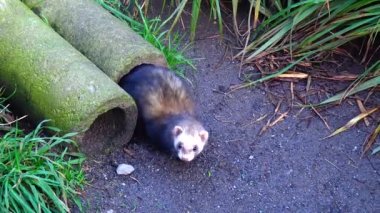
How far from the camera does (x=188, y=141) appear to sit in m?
4.06

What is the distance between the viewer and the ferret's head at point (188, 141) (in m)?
4.04

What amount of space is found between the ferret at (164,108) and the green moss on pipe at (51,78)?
197 millimetres

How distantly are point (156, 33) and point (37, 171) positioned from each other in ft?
5.16

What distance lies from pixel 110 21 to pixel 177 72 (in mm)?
540

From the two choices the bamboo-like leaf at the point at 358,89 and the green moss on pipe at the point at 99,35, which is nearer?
the green moss on pipe at the point at 99,35

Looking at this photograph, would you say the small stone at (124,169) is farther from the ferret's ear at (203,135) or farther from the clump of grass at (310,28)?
the clump of grass at (310,28)

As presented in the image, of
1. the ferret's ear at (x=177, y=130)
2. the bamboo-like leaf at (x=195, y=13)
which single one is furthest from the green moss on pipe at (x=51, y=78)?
the bamboo-like leaf at (x=195, y=13)

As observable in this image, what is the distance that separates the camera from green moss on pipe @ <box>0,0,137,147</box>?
374 cm

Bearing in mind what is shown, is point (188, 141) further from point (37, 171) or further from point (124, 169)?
point (37, 171)

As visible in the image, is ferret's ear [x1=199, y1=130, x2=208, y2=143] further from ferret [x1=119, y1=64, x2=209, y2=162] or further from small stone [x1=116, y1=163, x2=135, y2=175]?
small stone [x1=116, y1=163, x2=135, y2=175]

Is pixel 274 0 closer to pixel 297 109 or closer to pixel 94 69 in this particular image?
pixel 297 109

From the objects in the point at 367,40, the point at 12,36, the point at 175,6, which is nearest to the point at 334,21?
the point at 367,40

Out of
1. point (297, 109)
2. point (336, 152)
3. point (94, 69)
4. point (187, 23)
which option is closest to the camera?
point (94, 69)

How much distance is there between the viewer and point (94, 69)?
3.92 meters
